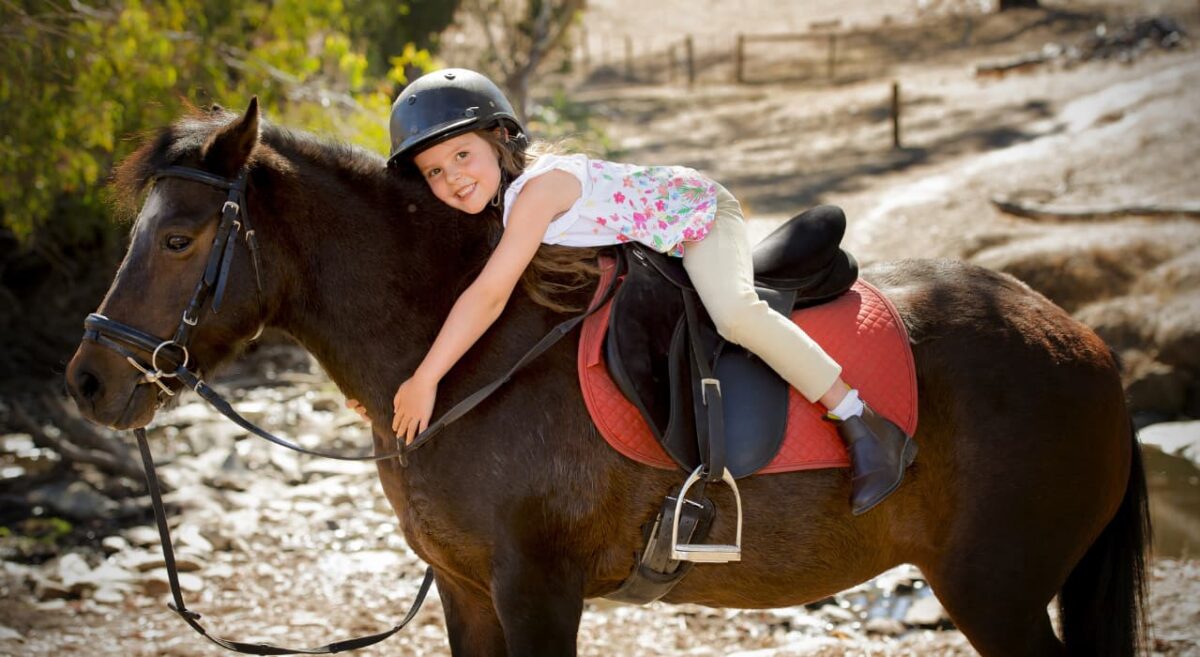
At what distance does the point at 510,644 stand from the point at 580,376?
0.81 metres

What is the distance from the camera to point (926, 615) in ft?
16.4

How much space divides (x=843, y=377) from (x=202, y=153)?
79.6 inches

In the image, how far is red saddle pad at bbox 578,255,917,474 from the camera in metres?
2.95

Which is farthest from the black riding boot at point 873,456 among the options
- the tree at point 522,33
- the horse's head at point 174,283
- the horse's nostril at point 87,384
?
the tree at point 522,33

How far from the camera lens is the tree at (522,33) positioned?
1446 centimetres

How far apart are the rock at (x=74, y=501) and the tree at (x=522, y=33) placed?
7160 mm

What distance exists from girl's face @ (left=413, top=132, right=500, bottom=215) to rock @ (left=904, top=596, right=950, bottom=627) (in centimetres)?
A: 330

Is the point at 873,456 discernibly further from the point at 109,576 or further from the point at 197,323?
the point at 109,576

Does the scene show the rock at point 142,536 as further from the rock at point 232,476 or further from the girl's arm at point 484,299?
the girl's arm at point 484,299

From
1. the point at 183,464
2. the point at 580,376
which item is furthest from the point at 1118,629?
the point at 183,464

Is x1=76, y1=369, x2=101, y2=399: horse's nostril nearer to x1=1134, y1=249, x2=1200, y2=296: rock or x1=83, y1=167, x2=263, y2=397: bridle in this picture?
x1=83, y1=167, x2=263, y2=397: bridle

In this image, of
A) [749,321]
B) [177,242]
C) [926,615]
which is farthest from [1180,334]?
[177,242]

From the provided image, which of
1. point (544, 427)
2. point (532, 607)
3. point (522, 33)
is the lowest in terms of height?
point (532, 607)

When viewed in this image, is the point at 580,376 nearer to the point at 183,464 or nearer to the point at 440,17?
the point at 183,464
